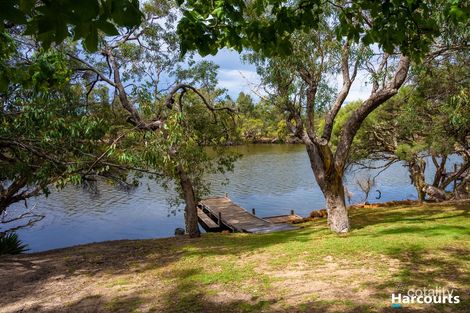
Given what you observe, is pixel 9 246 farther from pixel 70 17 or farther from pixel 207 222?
pixel 70 17

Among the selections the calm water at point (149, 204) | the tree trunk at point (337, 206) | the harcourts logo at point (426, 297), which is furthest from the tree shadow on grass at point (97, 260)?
the calm water at point (149, 204)

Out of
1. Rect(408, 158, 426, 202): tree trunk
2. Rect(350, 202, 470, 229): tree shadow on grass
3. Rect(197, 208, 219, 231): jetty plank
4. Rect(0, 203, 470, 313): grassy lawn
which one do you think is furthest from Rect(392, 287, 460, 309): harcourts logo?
Rect(197, 208, 219, 231): jetty plank

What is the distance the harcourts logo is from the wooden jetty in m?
11.8

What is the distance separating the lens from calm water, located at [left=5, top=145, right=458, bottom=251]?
23391mm

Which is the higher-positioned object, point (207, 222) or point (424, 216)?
point (424, 216)

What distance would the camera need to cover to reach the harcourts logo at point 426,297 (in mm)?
5113

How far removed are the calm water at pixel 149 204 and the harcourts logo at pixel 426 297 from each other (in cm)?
1482

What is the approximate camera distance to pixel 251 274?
24.0 ft

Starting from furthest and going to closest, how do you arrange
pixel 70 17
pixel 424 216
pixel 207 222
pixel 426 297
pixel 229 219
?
1. pixel 207 222
2. pixel 229 219
3. pixel 424 216
4. pixel 426 297
5. pixel 70 17

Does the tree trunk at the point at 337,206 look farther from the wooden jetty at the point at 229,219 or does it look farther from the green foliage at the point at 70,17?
the green foliage at the point at 70,17

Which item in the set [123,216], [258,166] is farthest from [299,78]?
[258,166]

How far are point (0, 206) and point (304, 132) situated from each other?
10.8 meters

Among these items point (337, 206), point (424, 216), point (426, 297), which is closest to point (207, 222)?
point (424, 216)

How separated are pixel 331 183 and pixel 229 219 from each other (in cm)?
1197
